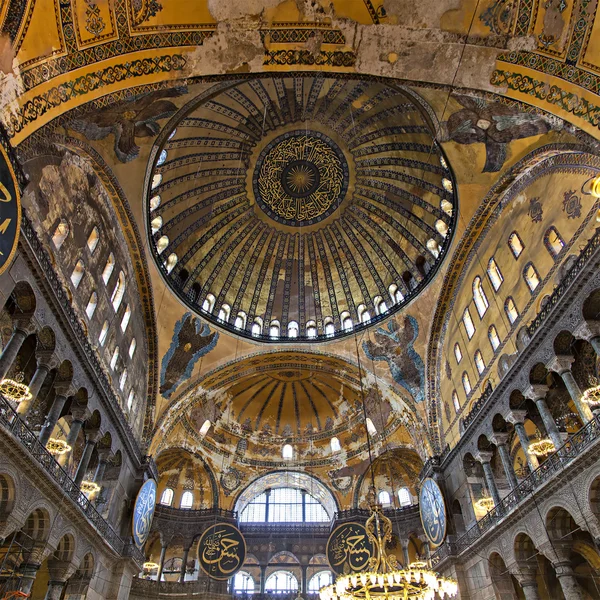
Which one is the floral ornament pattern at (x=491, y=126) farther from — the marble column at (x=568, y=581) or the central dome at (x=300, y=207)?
the marble column at (x=568, y=581)

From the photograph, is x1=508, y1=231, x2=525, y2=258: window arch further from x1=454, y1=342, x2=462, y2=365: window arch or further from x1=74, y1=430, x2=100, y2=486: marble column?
x1=74, y1=430, x2=100, y2=486: marble column

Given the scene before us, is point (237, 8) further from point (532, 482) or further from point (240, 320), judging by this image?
point (240, 320)

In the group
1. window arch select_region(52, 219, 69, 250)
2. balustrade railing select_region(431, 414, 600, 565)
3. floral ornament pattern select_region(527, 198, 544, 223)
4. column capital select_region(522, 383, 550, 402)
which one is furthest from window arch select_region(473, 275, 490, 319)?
window arch select_region(52, 219, 69, 250)

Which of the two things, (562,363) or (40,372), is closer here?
(40,372)

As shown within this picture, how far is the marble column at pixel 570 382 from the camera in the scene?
9570mm

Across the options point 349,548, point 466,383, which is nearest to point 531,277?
point 466,383

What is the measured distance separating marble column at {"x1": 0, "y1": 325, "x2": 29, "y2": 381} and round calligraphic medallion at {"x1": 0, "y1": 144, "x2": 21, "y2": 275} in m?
2.67

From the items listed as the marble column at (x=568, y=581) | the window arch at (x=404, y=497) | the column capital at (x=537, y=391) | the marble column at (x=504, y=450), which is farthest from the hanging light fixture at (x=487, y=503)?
the window arch at (x=404, y=497)

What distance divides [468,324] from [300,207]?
26.7 ft

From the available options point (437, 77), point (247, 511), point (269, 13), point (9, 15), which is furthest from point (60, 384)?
point (247, 511)

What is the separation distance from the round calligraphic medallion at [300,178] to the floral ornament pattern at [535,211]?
299 inches

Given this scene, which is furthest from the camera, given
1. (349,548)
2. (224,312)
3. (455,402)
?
(224,312)

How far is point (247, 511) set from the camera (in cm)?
2122

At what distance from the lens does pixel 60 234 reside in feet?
34.2
